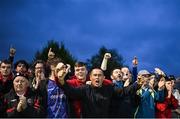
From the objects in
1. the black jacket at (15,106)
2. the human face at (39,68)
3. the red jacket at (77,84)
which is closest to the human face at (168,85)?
the red jacket at (77,84)

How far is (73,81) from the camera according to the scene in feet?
31.8

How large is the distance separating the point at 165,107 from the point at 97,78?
255 centimetres

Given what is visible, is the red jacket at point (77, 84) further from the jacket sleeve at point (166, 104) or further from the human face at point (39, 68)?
the jacket sleeve at point (166, 104)

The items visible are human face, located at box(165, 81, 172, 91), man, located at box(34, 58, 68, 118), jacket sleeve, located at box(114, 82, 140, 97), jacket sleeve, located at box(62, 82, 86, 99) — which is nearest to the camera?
jacket sleeve, located at box(62, 82, 86, 99)

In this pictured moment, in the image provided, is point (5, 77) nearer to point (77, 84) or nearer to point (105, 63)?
point (77, 84)

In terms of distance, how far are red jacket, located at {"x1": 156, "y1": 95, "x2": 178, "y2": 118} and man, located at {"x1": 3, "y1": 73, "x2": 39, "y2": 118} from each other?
11.2 feet

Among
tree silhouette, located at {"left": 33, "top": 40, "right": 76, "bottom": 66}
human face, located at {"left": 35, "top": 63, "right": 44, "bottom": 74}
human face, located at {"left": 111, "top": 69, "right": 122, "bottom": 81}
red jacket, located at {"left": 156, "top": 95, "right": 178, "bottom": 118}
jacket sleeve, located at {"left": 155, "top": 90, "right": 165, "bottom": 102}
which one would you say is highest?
tree silhouette, located at {"left": 33, "top": 40, "right": 76, "bottom": 66}

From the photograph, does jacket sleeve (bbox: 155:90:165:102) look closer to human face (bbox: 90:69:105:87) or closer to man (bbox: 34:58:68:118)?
human face (bbox: 90:69:105:87)

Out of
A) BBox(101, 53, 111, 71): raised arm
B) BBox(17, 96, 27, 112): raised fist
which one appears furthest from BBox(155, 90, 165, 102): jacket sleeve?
BBox(17, 96, 27, 112): raised fist

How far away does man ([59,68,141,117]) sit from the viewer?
29.6 ft

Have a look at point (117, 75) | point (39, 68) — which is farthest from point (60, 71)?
point (117, 75)

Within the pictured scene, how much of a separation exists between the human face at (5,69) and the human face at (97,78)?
180 centimetres

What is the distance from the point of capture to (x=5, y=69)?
9758 mm

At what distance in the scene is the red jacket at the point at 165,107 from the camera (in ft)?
36.0
